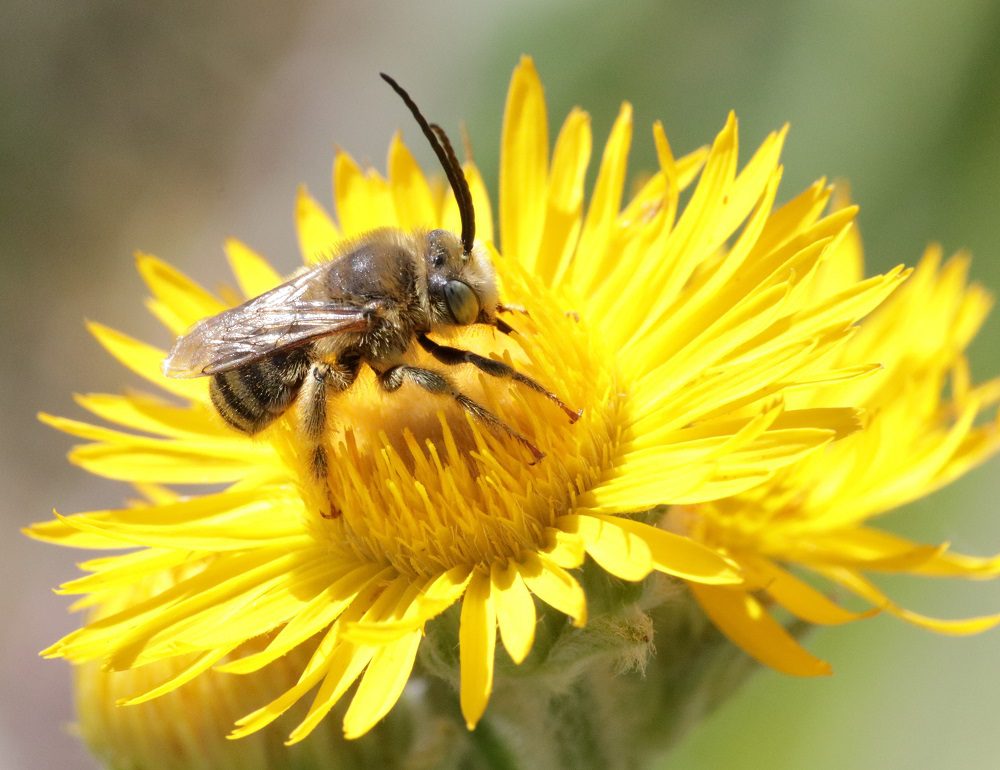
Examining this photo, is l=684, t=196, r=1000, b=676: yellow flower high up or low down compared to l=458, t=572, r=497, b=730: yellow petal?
down

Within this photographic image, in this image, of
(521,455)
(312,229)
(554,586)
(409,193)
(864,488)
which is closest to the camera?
(554,586)

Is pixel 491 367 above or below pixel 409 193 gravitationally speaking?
below

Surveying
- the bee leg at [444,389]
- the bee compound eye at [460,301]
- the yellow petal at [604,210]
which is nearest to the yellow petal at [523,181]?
the yellow petal at [604,210]

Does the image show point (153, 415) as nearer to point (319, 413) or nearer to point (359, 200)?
point (319, 413)

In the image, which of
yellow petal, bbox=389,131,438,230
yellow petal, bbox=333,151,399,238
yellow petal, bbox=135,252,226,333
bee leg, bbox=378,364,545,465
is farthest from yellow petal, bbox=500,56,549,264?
yellow petal, bbox=135,252,226,333

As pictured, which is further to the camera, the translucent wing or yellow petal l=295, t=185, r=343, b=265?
yellow petal l=295, t=185, r=343, b=265

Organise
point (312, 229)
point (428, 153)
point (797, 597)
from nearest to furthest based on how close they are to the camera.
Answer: point (797, 597) < point (312, 229) < point (428, 153)

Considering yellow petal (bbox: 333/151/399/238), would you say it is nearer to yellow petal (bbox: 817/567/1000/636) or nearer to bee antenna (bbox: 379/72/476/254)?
bee antenna (bbox: 379/72/476/254)

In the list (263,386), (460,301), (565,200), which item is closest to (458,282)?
(460,301)
